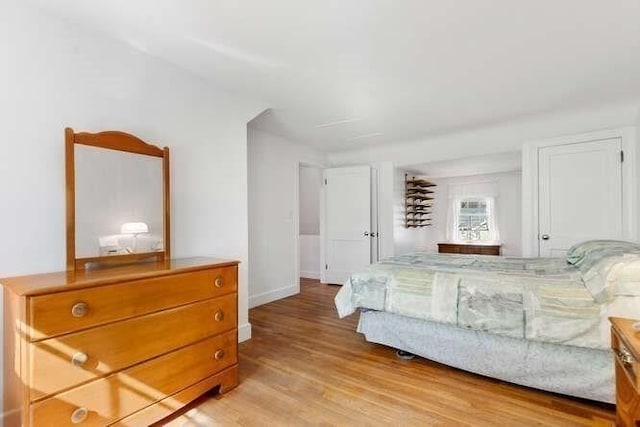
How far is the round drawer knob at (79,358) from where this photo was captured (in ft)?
4.44

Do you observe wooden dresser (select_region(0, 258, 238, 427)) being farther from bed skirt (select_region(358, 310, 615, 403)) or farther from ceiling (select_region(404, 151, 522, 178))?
ceiling (select_region(404, 151, 522, 178))

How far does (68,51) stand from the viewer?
183 cm

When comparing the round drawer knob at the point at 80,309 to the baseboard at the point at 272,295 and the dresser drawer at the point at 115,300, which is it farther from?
Answer: the baseboard at the point at 272,295

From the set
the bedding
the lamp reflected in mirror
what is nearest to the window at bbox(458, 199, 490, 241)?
the bedding

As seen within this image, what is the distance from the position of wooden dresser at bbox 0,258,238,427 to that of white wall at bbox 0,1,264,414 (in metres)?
0.34

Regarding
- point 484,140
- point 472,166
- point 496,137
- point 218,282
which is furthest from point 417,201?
point 218,282

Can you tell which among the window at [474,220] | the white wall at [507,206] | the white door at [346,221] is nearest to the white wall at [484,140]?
the white door at [346,221]

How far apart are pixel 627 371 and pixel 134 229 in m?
2.59

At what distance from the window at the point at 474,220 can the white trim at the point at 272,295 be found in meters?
3.88

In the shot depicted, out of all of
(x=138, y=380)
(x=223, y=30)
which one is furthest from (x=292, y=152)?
(x=138, y=380)

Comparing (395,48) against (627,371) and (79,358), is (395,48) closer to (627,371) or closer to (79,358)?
(627,371)

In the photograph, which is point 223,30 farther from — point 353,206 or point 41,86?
point 353,206

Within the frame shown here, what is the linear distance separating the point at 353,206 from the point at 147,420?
396cm

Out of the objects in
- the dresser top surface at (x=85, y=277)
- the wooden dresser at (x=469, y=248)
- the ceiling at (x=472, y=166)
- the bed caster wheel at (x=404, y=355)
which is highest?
the ceiling at (x=472, y=166)
